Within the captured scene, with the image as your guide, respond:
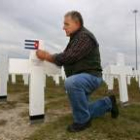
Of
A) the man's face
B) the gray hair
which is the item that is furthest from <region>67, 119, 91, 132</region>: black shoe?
the gray hair

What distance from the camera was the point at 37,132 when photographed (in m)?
5.04

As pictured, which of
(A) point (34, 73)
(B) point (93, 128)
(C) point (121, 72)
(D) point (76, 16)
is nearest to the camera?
(B) point (93, 128)

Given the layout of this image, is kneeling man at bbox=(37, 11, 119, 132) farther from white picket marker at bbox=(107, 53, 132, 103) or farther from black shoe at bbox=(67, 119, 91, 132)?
white picket marker at bbox=(107, 53, 132, 103)

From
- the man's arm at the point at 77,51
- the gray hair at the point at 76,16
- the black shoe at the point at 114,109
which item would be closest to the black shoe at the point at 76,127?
the black shoe at the point at 114,109

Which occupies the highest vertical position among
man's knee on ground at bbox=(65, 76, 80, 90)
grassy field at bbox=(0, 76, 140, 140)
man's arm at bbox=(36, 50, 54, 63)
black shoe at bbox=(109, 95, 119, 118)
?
man's arm at bbox=(36, 50, 54, 63)

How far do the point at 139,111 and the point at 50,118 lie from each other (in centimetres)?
169

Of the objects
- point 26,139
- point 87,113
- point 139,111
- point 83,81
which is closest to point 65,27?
point 83,81

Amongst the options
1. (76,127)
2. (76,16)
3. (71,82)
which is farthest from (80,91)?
(76,16)

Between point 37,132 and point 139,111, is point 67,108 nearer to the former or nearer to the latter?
point 139,111

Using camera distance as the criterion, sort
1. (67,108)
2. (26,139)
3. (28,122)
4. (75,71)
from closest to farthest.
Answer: (26,139), (75,71), (28,122), (67,108)

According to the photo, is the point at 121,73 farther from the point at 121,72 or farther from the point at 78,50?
the point at 78,50

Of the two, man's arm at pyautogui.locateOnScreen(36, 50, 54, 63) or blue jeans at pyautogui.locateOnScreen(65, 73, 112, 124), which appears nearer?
blue jeans at pyautogui.locateOnScreen(65, 73, 112, 124)

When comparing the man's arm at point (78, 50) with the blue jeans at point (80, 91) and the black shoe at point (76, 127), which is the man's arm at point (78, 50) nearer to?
the blue jeans at point (80, 91)

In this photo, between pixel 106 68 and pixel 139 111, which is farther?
pixel 106 68
